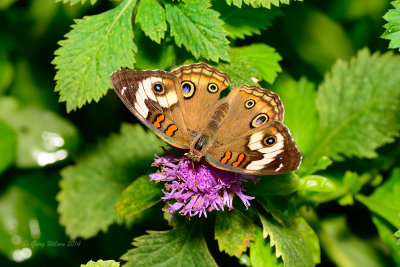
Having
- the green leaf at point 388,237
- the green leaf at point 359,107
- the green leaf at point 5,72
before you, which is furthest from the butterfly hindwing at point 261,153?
the green leaf at point 5,72

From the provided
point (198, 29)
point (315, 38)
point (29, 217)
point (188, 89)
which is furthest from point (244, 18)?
point (29, 217)

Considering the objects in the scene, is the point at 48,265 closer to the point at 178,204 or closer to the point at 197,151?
the point at 178,204

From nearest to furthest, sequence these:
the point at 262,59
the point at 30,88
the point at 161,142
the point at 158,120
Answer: the point at 158,120 < the point at 262,59 < the point at 161,142 < the point at 30,88

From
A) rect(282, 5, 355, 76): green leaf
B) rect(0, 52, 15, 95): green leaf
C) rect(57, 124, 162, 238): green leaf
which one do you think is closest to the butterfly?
rect(57, 124, 162, 238): green leaf

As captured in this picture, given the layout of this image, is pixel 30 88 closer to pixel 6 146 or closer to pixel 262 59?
pixel 6 146

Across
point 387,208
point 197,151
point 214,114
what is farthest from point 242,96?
point 387,208
